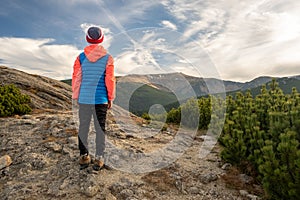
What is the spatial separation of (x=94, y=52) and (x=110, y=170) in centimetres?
258

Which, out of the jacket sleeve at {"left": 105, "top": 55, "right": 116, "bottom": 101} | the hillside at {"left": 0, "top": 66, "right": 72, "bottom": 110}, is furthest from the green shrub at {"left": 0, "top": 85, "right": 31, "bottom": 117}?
the jacket sleeve at {"left": 105, "top": 55, "right": 116, "bottom": 101}

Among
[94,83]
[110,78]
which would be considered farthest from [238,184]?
[94,83]

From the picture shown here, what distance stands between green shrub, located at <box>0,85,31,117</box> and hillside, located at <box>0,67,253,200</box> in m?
1.18

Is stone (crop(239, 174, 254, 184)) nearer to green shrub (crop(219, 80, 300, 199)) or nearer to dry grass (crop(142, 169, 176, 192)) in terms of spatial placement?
green shrub (crop(219, 80, 300, 199))

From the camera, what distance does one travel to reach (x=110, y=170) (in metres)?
5.88

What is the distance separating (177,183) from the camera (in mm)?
5371

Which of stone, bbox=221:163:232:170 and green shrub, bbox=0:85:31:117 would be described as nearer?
stone, bbox=221:163:232:170

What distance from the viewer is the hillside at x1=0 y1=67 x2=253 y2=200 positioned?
500cm

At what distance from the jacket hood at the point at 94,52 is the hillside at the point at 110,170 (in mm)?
2378

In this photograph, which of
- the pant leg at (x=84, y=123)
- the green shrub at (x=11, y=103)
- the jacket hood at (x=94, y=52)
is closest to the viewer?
the jacket hood at (x=94, y=52)

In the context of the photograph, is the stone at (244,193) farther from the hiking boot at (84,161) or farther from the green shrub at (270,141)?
the hiking boot at (84,161)

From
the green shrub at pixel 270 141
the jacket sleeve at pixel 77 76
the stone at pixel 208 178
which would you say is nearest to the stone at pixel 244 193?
the green shrub at pixel 270 141

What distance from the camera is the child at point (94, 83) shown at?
556 centimetres

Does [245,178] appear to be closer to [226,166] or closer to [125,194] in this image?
[226,166]
